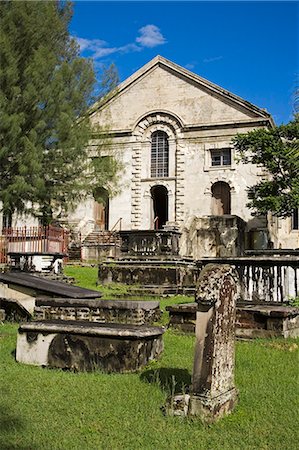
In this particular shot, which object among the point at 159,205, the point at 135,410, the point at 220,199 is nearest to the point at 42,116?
the point at 220,199

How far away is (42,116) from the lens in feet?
73.5

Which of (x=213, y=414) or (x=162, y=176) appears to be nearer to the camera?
(x=213, y=414)

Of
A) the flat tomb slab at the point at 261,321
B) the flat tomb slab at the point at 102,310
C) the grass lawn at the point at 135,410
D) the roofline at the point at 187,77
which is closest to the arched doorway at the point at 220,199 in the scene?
the roofline at the point at 187,77

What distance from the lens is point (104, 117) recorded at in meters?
32.5

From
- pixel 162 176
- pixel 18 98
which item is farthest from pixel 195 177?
pixel 18 98

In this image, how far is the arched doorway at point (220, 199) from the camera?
31.5 metres

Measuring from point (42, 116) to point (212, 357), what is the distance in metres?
19.2

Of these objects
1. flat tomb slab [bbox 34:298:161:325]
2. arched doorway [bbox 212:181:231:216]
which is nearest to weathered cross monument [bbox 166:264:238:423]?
flat tomb slab [bbox 34:298:161:325]

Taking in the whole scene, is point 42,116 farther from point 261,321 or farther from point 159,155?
point 261,321

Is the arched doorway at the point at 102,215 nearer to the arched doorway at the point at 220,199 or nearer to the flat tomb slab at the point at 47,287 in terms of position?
the arched doorway at the point at 220,199

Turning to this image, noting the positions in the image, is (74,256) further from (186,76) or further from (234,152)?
(186,76)

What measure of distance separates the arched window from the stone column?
28.1 meters

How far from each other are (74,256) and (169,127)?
1075 cm

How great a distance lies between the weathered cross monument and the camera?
15.4 feet
